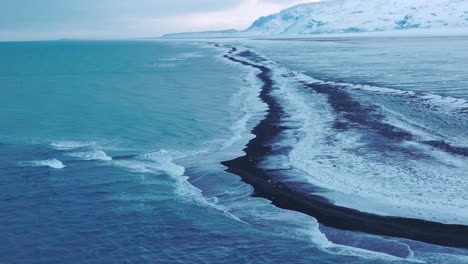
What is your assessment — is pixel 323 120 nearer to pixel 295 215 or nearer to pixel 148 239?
pixel 295 215

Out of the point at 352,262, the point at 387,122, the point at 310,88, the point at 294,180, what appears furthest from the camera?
the point at 310,88

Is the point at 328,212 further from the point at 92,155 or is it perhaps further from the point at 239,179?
the point at 92,155

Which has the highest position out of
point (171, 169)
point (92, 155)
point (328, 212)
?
point (92, 155)

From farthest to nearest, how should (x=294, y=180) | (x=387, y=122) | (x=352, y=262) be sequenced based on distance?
1. (x=387, y=122)
2. (x=294, y=180)
3. (x=352, y=262)

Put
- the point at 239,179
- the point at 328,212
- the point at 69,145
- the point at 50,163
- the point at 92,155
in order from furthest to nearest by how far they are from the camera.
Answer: the point at 69,145 → the point at 92,155 → the point at 50,163 → the point at 239,179 → the point at 328,212

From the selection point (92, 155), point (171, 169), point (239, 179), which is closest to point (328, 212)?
point (239, 179)

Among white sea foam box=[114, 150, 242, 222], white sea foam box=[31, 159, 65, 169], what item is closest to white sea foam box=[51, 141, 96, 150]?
white sea foam box=[31, 159, 65, 169]

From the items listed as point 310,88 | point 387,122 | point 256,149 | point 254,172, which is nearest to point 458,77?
point 310,88
